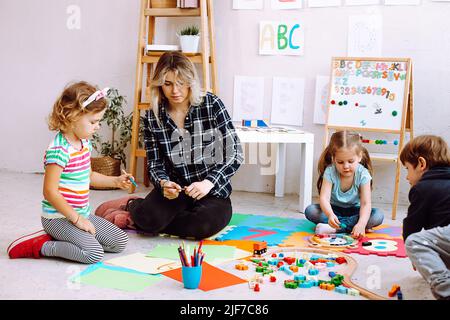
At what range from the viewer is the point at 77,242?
2057mm

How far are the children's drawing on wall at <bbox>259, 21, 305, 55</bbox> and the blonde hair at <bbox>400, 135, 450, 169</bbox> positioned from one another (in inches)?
65.1

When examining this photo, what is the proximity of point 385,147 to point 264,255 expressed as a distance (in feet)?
4.79

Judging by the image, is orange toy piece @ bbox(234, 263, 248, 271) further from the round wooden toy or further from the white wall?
the white wall

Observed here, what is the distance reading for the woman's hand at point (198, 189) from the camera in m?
2.34

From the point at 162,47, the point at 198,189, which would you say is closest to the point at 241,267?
the point at 198,189

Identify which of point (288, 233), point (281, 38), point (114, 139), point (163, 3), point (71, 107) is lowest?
point (288, 233)

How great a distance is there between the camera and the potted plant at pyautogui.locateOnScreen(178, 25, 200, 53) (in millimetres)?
3395

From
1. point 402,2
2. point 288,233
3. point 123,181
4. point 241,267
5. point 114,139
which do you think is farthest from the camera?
point 114,139

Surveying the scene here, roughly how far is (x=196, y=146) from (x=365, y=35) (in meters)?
1.33

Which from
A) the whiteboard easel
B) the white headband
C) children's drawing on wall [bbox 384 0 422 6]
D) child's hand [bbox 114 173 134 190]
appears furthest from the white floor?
children's drawing on wall [bbox 384 0 422 6]

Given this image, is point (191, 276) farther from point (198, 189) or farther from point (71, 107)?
point (71, 107)

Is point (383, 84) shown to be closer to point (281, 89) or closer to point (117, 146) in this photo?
point (281, 89)
